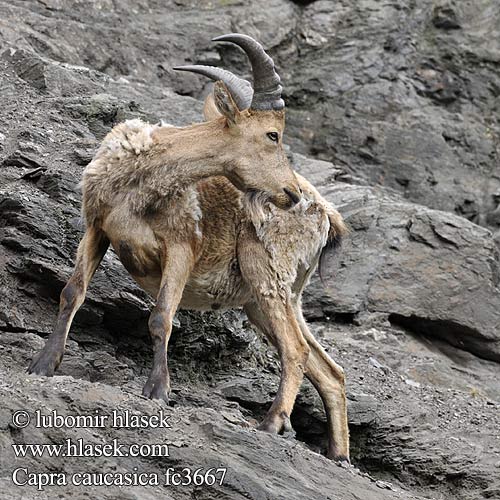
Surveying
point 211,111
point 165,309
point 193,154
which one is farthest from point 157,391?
point 211,111

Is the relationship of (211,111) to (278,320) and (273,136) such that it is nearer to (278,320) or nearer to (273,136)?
(273,136)

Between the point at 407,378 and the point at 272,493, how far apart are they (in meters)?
5.45

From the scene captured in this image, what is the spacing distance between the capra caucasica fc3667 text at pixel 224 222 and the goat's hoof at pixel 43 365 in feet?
1.28

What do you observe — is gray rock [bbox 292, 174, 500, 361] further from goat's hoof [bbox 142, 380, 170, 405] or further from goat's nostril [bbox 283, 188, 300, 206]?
goat's hoof [bbox 142, 380, 170, 405]

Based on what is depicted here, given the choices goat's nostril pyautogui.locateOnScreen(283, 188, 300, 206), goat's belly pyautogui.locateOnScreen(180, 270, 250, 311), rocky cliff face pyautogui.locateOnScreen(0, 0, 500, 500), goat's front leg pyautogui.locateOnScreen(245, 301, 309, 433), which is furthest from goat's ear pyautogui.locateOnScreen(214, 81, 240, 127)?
rocky cliff face pyautogui.locateOnScreen(0, 0, 500, 500)

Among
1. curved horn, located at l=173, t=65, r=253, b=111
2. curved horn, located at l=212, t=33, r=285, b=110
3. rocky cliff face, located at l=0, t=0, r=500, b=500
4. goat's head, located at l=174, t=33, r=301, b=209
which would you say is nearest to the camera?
rocky cliff face, located at l=0, t=0, r=500, b=500

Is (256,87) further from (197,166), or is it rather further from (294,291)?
(294,291)

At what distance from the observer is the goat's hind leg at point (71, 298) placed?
8.29m

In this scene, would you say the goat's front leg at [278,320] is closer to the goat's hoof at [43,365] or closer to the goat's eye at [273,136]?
the goat's eye at [273,136]

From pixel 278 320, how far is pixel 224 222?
3.10 ft

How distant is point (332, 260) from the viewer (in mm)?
10297

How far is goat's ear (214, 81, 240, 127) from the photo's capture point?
9.29 metres

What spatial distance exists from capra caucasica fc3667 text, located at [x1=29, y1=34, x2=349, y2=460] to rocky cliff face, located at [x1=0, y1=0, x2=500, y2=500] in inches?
25.2

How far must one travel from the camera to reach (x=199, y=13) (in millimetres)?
16594
